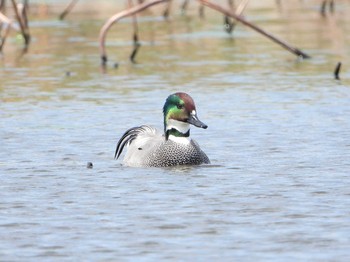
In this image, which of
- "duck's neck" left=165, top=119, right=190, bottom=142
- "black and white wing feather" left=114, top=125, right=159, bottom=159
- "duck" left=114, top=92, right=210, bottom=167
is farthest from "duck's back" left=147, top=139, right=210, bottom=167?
"black and white wing feather" left=114, top=125, right=159, bottom=159

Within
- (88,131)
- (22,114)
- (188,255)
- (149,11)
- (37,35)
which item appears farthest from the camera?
(149,11)

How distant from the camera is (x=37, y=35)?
34000 mm

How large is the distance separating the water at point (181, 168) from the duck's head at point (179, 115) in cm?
61

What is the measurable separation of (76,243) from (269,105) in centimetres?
978

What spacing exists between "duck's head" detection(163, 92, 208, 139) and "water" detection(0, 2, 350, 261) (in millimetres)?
608

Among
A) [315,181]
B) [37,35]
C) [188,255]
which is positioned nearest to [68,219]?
[188,255]

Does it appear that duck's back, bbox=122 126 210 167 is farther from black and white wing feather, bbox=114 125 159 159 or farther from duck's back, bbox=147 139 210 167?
black and white wing feather, bbox=114 125 159 159

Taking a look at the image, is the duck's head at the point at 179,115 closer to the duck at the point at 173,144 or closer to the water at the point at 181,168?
the duck at the point at 173,144

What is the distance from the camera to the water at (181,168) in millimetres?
10523

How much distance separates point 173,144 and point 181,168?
0.32 metres

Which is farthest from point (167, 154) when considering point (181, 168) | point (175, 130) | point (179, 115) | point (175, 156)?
point (179, 115)

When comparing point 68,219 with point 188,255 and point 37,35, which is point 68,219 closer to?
point 188,255

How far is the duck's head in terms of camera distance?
14742 mm

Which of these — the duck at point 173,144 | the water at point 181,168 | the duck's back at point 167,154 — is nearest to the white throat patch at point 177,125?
the duck at point 173,144
